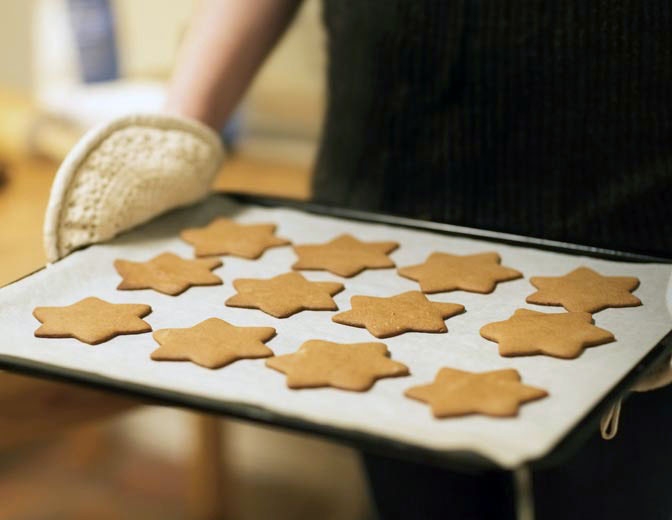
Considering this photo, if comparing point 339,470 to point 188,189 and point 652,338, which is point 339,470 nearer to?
point 188,189

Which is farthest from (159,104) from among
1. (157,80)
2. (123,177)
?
(123,177)

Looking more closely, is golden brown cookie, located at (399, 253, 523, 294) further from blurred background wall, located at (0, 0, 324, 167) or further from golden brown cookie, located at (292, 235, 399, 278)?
blurred background wall, located at (0, 0, 324, 167)

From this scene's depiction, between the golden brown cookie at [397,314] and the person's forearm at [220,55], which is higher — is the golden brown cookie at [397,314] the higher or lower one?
the lower one

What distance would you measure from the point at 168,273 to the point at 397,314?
0.16 metres

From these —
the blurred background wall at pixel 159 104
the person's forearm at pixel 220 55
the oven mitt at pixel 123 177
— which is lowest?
the blurred background wall at pixel 159 104

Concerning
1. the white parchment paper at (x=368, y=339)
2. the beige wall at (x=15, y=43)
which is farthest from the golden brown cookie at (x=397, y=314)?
the beige wall at (x=15, y=43)

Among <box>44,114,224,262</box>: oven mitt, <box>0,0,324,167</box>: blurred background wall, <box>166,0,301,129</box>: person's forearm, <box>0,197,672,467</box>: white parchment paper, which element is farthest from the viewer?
<box>0,0,324,167</box>: blurred background wall

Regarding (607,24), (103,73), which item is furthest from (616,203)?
(103,73)

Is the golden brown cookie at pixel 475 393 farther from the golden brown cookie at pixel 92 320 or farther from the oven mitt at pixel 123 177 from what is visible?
the oven mitt at pixel 123 177

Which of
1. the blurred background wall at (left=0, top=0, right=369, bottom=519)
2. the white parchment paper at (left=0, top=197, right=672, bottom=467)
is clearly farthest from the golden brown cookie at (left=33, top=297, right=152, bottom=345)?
the blurred background wall at (left=0, top=0, right=369, bottom=519)

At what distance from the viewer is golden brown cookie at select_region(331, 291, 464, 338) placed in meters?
0.57

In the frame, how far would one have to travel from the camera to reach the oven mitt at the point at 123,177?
683mm

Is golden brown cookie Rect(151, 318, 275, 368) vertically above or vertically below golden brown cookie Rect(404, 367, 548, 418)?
above

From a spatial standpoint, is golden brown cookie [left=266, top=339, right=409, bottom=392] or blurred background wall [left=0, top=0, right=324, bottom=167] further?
blurred background wall [left=0, top=0, right=324, bottom=167]
